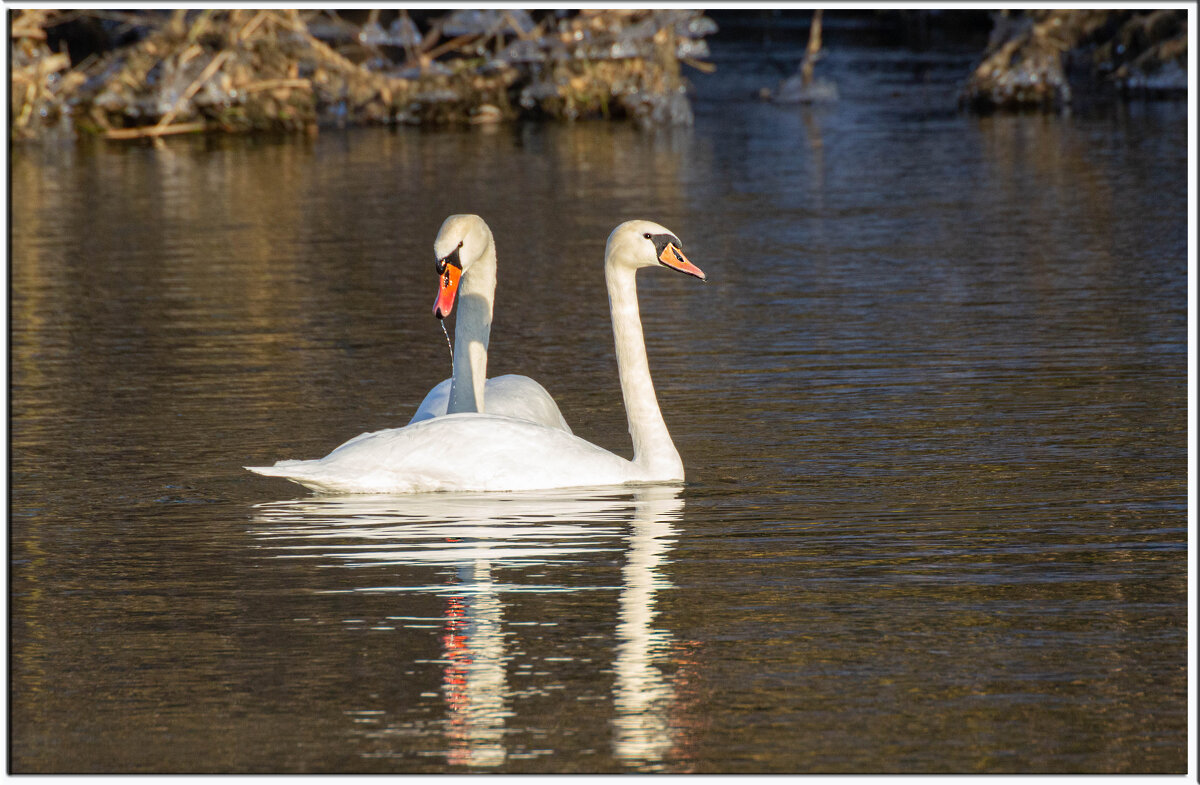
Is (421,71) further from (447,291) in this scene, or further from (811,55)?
(447,291)

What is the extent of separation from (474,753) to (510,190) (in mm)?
18889

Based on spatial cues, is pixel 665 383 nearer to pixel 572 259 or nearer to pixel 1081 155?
pixel 572 259

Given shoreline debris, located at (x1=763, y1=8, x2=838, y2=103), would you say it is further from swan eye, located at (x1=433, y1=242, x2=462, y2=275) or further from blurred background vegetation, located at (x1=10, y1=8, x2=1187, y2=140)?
swan eye, located at (x1=433, y1=242, x2=462, y2=275)

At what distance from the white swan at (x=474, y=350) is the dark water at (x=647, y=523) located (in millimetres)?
722

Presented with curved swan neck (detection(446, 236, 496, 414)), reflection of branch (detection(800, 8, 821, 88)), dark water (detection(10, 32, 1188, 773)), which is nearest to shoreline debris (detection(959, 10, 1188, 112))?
reflection of branch (detection(800, 8, 821, 88))

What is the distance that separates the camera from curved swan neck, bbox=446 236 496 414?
357 inches

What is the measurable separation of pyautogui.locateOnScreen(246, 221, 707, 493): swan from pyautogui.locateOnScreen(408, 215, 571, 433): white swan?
529mm

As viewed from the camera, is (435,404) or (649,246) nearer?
(649,246)

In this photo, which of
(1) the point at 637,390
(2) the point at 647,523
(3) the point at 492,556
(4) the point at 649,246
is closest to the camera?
(3) the point at 492,556

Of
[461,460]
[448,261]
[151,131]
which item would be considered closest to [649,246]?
[448,261]

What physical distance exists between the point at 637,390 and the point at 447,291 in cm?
107

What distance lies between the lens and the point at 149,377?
1206 centimetres

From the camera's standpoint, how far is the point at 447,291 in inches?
326

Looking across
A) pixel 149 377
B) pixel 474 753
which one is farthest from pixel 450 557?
pixel 149 377
